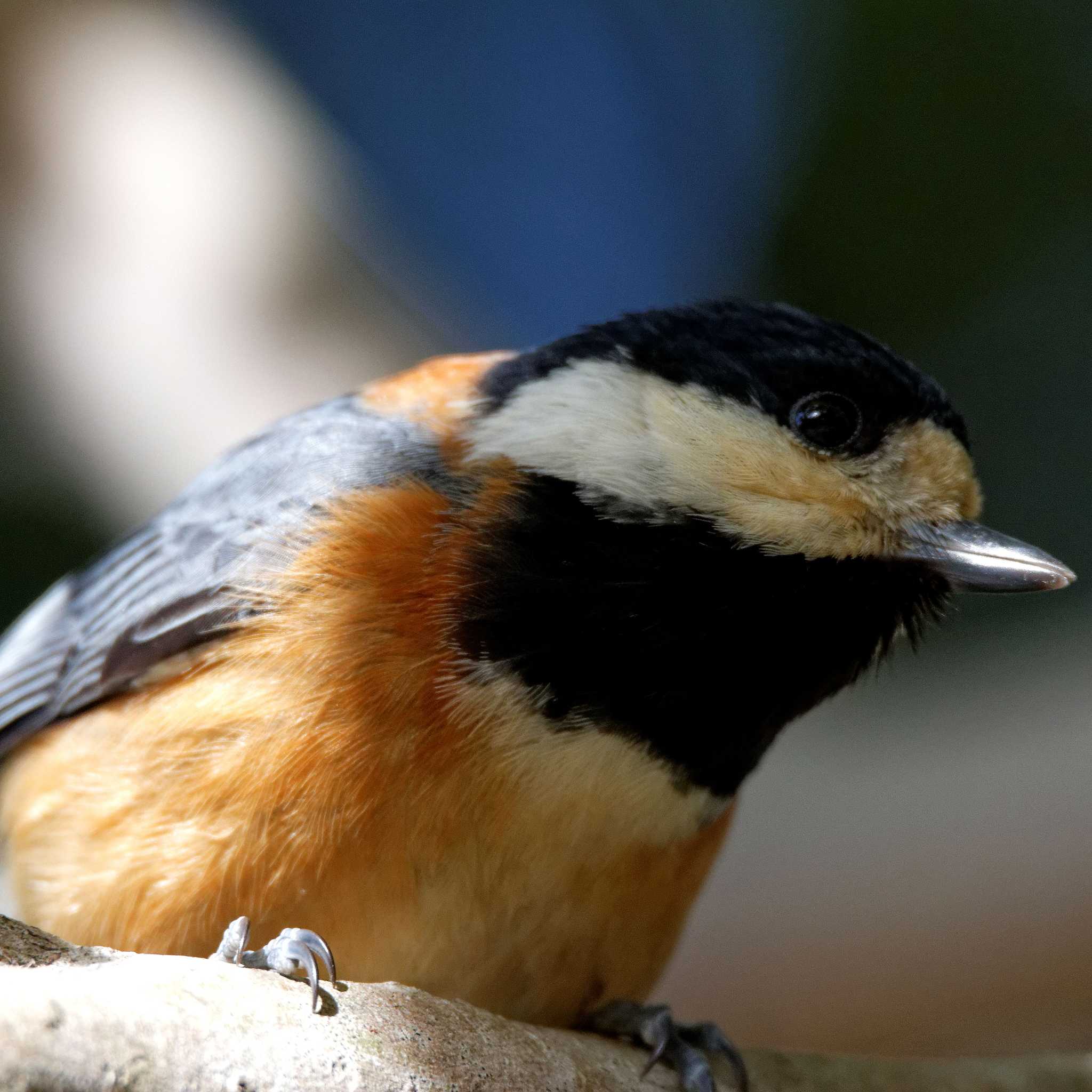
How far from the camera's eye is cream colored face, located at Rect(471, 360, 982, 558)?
5.91 ft

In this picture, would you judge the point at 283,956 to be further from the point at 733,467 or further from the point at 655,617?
the point at 733,467

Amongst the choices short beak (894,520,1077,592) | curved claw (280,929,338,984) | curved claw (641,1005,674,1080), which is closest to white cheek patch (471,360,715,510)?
short beak (894,520,1077,592)

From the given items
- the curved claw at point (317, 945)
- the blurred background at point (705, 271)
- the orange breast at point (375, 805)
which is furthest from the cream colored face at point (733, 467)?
the curved claw at point (317, 945)

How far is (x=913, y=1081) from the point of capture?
1.92 metres

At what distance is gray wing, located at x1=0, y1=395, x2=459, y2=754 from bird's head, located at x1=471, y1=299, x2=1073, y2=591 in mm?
264

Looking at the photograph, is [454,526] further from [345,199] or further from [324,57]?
[324,57]

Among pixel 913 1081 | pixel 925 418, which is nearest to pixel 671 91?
pixel 925 418

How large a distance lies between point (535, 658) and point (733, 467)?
42 cm

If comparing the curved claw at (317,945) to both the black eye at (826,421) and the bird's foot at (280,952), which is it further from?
the black eye at (826,421)

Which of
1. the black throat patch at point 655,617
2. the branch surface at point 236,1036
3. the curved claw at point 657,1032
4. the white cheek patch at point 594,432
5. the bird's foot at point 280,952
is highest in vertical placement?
the white cheek patch at point 594,432

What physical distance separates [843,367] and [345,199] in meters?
2.67

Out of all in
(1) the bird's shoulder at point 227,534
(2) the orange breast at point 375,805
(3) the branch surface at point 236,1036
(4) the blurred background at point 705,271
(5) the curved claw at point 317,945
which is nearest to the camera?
(3) the branch surface at point 236,1036

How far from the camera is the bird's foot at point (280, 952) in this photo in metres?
1.57

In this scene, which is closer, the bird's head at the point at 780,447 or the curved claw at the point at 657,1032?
the bird's head at the point at 780,447
